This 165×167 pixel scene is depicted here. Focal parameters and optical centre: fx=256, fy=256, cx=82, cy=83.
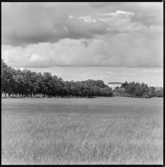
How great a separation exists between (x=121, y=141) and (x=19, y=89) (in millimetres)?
40803

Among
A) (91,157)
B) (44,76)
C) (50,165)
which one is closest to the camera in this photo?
(50,165)

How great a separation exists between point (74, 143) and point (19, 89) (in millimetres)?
40754

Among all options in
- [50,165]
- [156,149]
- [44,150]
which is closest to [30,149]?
[44,150]

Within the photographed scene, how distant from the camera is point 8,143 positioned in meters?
11.0

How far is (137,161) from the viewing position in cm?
920

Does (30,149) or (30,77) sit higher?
Answer: (30,77)

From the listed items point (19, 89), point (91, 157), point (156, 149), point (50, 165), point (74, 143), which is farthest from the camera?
point (19, 89)

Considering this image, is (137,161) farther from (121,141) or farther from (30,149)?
(30,149)

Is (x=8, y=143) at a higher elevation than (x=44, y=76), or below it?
below

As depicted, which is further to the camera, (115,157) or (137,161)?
(115,157)

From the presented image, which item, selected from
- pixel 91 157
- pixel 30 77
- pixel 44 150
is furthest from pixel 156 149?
pixel 30 77

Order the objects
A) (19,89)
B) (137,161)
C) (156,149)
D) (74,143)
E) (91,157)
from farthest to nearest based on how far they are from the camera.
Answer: (19,89) < (74,143) < (156,149) < (91,157) < (137,161)

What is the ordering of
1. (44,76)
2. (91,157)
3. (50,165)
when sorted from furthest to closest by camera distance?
(44,76) → (91,157) → (50,165)

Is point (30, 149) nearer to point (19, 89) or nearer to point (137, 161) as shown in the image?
point (137, 161)
